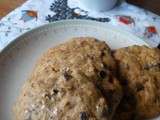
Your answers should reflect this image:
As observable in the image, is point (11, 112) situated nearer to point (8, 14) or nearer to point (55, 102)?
point (55, 102)

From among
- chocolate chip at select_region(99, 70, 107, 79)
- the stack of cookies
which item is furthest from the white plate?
chocolate chip at select_region(99, 70, 107, 79)

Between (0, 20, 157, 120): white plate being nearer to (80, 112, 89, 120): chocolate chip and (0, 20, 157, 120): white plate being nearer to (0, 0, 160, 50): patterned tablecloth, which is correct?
(0, 0, 160, 50): patterned tablecloth

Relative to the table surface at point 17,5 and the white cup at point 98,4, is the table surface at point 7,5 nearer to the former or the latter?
the table surface at point 17,5

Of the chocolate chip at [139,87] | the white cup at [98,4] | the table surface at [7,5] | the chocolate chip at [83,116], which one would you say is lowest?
the table surface at [7,5]

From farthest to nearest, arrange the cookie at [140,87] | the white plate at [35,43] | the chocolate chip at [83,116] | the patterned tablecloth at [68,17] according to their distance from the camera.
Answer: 1. the patterned tablecloth at [68,17]
2. the white plate at [35,43]
3. the cookie at [140,87]
4. the chocolate chip at [83,116]

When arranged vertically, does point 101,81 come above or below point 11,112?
above

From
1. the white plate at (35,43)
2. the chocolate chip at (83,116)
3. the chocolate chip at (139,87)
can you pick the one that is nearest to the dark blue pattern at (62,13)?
the white plate at (35,43)

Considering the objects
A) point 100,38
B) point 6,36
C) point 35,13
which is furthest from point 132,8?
point 6,36
